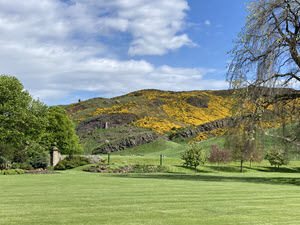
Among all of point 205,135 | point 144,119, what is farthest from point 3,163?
point 144,119

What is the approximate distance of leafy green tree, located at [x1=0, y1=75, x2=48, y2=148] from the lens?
38.1 metres

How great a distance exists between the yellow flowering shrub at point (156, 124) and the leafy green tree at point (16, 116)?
46686mm

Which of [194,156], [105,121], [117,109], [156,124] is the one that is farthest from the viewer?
[117,109]

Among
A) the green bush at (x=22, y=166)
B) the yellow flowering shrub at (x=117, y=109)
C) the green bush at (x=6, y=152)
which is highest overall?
the yellow flowering shrub at (x=117, y=109)

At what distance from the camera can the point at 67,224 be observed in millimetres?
6637

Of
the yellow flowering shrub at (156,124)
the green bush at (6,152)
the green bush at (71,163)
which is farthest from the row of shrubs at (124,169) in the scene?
the yellow flowering shrub at (156,124)

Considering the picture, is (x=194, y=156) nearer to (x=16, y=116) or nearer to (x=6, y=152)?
(x=6, y=152)

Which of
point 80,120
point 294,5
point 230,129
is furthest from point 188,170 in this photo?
point 80,120

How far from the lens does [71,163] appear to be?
40.9m

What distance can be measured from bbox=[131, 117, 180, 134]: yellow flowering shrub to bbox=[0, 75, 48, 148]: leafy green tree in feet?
153

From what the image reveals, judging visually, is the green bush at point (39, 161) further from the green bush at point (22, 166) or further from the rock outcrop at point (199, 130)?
the rock outcrop at point (199, 130)

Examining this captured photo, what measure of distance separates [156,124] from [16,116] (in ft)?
174

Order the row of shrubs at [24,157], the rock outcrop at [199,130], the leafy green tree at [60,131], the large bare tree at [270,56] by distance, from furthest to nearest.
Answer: the rock outcrop at [199,130] → the leafy green tree at [60,131] → the row of shrubs at [24,157] → the large bare tree at [270,56]

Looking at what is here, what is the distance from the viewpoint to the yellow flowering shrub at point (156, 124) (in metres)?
85.6
